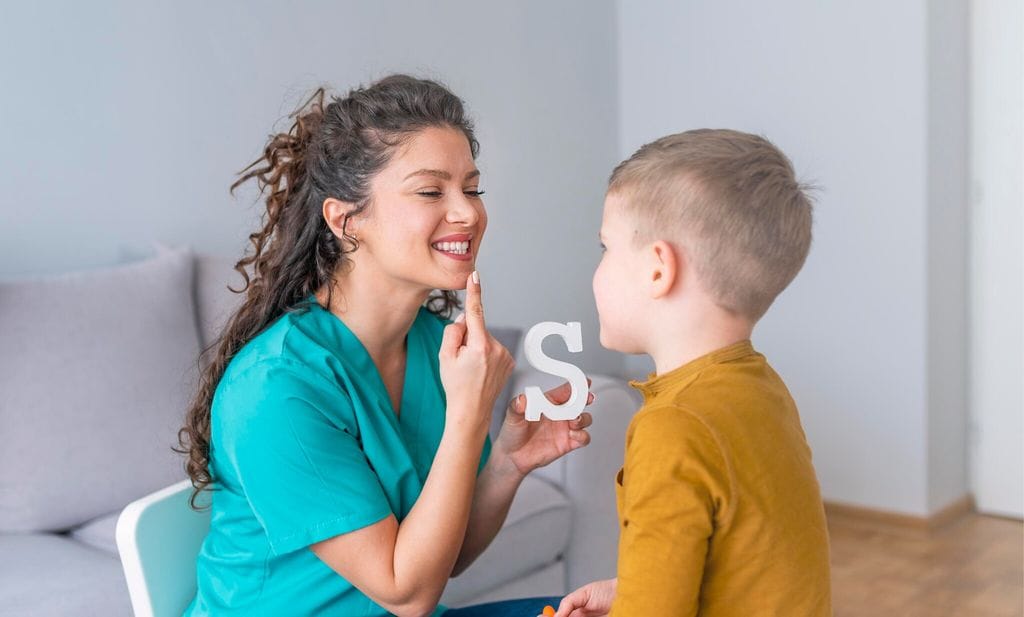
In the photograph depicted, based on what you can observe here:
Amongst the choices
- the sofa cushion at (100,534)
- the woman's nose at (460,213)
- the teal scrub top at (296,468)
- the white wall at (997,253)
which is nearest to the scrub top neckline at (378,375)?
the teal scrub top at (296,468)

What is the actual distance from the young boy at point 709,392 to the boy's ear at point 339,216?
18.9 inches

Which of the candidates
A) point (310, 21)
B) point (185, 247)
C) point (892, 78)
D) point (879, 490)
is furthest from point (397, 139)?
point (879, 490)

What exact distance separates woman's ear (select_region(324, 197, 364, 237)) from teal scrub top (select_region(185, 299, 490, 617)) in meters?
0.12

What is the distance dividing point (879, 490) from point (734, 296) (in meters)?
2.70

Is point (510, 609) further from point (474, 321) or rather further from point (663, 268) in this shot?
point (663, 268)

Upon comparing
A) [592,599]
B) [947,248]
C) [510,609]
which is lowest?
[510,609]

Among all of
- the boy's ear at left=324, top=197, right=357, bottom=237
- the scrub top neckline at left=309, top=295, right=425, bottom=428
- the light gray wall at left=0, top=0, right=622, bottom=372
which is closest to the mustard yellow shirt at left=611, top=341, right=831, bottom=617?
the scrub top neckline at left=309, top=295, right=425, bottom=428

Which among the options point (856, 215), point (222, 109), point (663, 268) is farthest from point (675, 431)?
point (856, 215)

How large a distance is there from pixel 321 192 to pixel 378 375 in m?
0.28

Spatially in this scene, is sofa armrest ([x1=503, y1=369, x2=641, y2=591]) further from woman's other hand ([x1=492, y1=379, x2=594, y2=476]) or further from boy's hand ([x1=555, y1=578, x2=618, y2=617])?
boy's hand ([x1=555, y1=578, x2=618, y2=617])

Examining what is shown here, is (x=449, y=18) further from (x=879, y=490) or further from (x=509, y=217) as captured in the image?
(x=879, y=490)

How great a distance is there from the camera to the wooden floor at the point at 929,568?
276 cm

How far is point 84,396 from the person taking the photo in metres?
2.14

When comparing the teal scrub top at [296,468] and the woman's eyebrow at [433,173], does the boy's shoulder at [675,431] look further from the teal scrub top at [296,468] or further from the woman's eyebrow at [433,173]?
the woman's eyebrow at [433,173]
